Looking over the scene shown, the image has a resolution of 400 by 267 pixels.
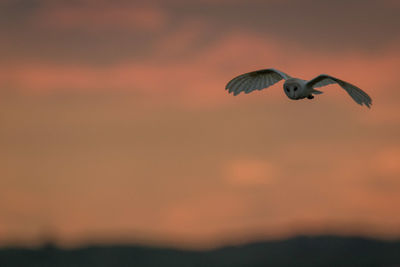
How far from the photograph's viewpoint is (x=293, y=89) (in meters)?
22.3

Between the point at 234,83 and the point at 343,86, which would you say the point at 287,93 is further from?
the point at 234,83

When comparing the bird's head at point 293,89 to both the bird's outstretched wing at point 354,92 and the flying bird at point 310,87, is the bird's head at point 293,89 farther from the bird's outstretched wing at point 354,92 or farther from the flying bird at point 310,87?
the bird's outstretched wing at point 354,92

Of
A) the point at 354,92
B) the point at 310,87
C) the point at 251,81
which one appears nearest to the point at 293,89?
the point at 310,87

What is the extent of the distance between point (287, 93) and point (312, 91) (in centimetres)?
91

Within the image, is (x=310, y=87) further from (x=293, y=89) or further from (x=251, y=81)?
(x=251, y=81)

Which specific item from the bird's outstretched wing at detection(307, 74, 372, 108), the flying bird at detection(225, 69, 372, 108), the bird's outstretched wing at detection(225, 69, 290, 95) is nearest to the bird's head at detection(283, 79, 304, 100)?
the flying bird at detection(225, 69, 372, 108)

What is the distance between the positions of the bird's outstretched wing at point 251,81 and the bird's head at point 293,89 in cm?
405

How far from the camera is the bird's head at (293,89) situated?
72.4 feet

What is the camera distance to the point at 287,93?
22.5 m

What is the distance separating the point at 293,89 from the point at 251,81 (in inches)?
196

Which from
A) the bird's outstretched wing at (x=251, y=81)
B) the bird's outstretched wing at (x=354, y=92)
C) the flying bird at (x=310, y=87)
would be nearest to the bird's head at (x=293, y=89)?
the flying bird at (x=310, y=87)

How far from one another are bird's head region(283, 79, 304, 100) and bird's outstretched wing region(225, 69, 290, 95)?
4.05 meters

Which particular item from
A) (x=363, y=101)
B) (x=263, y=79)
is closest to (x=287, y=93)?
(x=363, y=101)

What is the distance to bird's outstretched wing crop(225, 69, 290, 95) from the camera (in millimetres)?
26734
